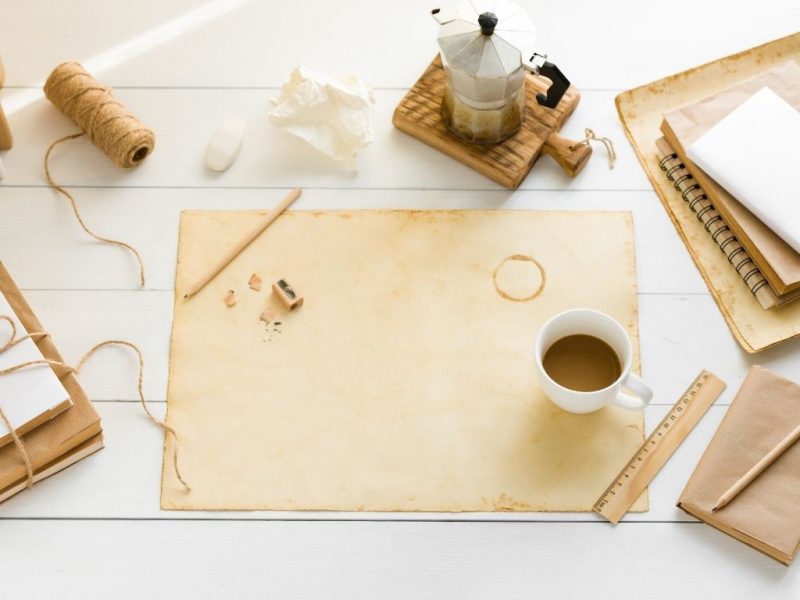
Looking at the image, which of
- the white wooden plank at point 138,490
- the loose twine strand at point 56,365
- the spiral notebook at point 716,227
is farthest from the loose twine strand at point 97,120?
the spiral notebook at point 716,227

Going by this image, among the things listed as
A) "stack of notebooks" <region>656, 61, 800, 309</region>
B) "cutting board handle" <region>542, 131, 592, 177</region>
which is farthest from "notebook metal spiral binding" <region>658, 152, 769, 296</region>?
"cutting board handle" <region>542, 131, 592, 177</region>

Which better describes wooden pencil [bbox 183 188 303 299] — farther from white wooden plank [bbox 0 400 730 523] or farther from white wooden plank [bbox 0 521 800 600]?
white wooden plank [bbox 0 521 800 600]

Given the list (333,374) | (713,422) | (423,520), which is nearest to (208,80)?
(333,374)

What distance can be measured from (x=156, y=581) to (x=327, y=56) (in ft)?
2.39

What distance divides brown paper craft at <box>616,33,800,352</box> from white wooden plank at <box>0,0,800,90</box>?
0.03 metres

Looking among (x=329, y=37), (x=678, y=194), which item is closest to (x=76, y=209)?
(x=329, y=37)

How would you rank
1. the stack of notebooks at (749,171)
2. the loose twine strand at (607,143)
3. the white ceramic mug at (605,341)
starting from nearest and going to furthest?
1. the white ceramic mug at (605,341)
2. the stack of notebooks at (749,171)
3. the loose twine strand at (607,143)

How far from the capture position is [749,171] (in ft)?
4.10

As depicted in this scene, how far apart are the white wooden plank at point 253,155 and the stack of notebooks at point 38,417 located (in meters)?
Result: 0.24

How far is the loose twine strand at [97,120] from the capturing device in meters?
1.29

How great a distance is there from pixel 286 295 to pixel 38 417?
32 centimetres

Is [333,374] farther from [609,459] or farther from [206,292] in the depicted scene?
[609,459]

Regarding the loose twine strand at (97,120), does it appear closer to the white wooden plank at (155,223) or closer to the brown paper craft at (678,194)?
the white wooden plank at (155,223)

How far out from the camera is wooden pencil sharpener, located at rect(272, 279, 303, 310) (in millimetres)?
1229
